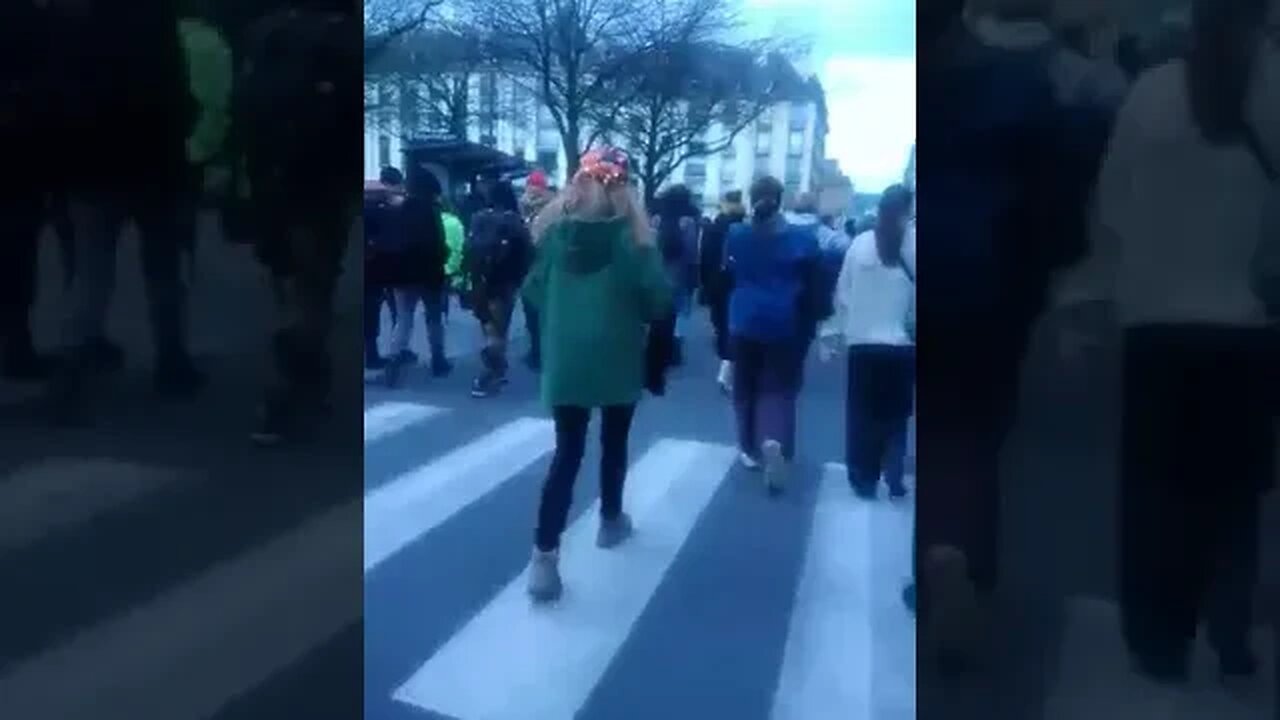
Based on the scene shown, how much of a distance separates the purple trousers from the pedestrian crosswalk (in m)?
0.08

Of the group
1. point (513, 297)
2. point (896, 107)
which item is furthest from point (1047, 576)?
point (513, 297)

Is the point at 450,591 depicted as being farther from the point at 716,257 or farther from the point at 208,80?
the point at 208,80

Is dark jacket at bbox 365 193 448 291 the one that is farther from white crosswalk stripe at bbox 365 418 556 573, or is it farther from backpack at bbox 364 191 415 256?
white crosswalk stripe at bbox 365 418 556 573

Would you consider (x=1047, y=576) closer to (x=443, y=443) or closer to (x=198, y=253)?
(x=443, y=443)

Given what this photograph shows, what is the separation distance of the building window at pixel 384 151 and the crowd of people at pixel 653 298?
0.24 feet

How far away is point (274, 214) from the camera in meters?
2.71

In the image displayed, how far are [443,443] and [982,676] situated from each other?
1.03 meters

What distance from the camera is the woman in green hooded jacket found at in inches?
98.6

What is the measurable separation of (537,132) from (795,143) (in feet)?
1.45

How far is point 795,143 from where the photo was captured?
2479 millimetres

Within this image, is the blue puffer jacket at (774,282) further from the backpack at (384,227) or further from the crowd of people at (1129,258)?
the backpack at (384,227)

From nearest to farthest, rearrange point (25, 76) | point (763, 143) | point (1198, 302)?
point (1198, 302) → point (763, 143) → point (25, 76)

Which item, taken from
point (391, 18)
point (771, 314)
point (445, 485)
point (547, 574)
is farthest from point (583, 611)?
point (391, 18)

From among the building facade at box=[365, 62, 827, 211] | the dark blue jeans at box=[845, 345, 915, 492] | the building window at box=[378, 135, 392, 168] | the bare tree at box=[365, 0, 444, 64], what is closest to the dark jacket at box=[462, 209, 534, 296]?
the building facade at box=[365, 62, 827, 211]
